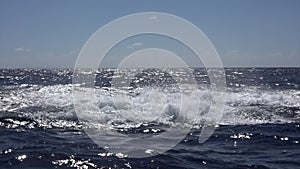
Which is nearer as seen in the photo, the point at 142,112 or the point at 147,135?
the point at 147,135

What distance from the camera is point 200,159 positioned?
10234 mm

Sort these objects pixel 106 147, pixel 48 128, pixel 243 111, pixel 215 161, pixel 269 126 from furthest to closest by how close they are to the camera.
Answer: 1. pixel 243 111
2. pixel 269 126
3. pixel 48 128
4. pixel 106 147
5. pixel 215 161

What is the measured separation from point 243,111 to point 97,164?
1204 centimetres

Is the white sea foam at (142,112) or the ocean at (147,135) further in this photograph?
the white sea foam at (142,112)

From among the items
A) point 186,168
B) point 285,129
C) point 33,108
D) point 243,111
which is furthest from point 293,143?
point 33,108

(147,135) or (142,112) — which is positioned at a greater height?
(142,112)

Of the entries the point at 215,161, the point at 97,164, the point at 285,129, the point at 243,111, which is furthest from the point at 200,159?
the point at 243,111

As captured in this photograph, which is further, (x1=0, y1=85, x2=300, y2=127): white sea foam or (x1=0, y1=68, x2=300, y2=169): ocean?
(x1=0, y1=85, x2=300, y2=127): white sea foam

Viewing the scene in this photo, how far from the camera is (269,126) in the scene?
15461mm

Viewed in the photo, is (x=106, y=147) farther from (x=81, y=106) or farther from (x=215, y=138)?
(x=81, y=106)

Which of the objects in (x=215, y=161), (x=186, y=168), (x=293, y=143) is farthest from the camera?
(x=293, y=143)

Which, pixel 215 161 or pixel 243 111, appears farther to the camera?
pixel 243 111

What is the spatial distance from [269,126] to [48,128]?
8.55 metres

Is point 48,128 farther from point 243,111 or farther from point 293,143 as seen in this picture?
point 243,111
